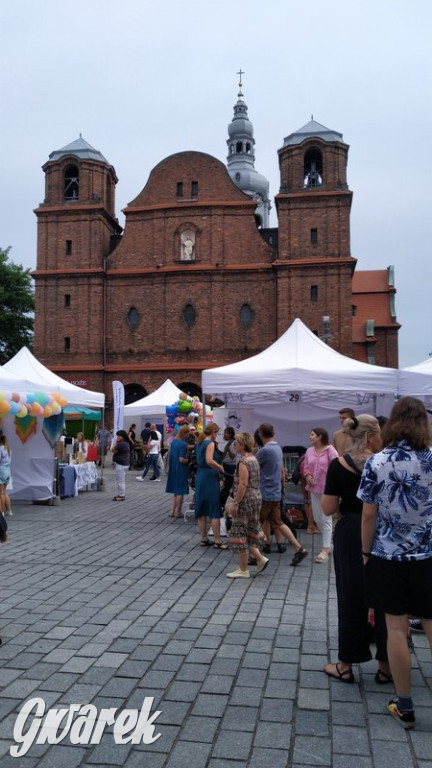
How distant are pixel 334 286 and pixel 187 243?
864 centimetres

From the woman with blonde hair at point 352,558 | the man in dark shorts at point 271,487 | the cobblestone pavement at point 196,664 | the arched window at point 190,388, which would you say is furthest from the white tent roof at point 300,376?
the arched window at point 190,388

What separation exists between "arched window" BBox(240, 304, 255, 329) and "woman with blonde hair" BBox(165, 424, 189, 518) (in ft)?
80.3

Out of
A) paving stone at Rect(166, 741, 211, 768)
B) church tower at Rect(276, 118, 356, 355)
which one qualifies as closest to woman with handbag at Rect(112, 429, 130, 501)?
paving stone at Rect(166, 741, 211, 768)

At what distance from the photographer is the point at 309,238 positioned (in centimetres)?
3528

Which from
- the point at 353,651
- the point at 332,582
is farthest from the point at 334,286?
the point at 353,651

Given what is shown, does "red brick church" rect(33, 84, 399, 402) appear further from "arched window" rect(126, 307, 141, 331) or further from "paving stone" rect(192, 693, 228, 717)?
"paving stone" rect(192, 693, 228, 717)

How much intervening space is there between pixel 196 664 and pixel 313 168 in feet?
116

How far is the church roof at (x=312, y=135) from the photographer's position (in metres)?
35.7

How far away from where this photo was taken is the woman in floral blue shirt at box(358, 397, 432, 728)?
3.56 meters

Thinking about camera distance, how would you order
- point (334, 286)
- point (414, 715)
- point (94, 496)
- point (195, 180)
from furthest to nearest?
1. point (195, 180)
2. point (334, 286)
3. point (94, 496)
4. point (414, 715)

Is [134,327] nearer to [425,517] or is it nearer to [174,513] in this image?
[174,513]

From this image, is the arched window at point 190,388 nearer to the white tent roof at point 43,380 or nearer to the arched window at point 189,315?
the arched window at point 189,315

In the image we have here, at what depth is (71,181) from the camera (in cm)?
3803

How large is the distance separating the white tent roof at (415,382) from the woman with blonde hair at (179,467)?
3.80 meters
